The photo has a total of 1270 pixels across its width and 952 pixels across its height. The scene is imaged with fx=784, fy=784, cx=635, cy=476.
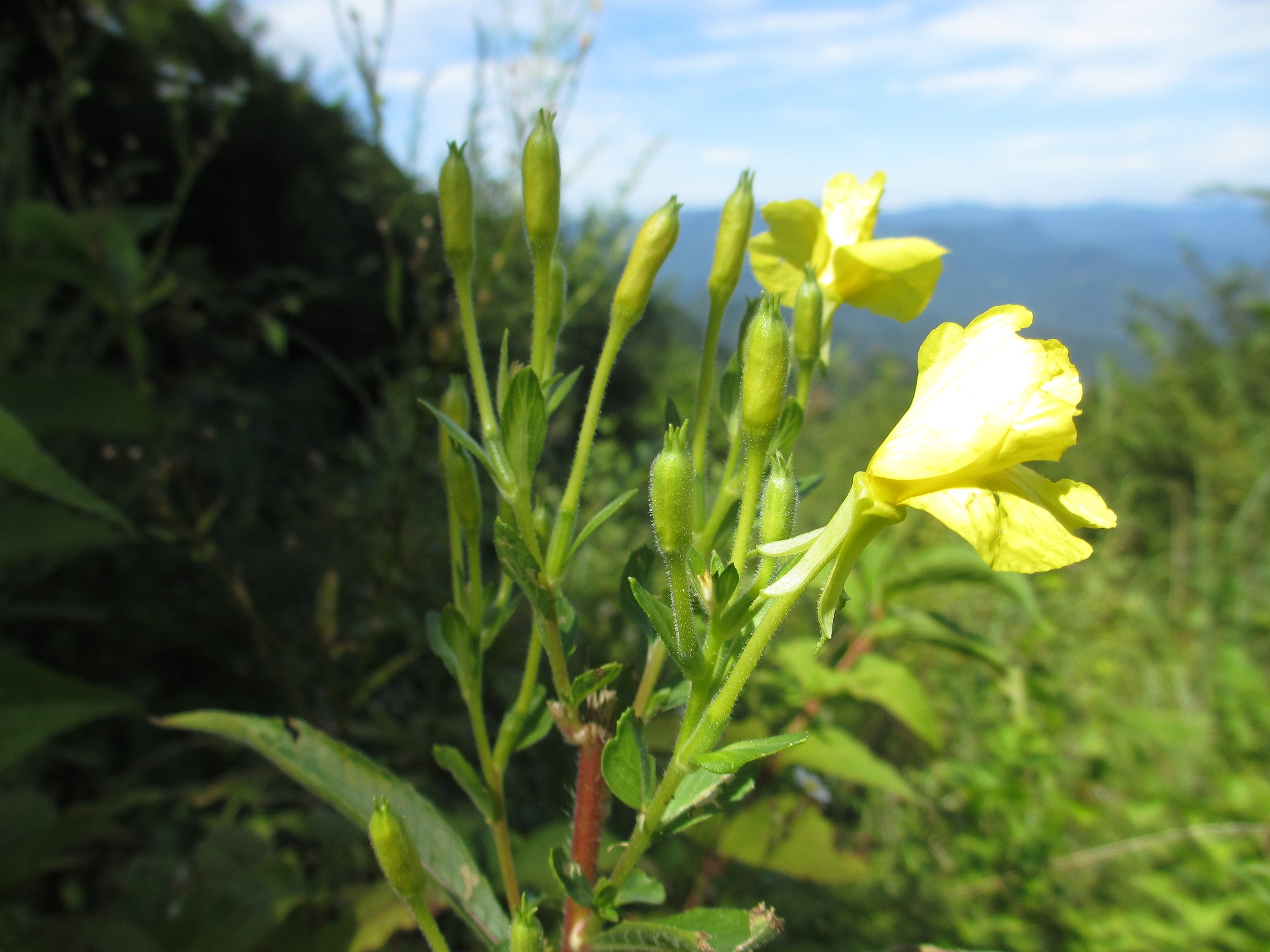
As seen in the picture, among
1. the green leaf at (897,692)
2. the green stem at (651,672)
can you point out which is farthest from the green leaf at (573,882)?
the green leaf at (897,692)

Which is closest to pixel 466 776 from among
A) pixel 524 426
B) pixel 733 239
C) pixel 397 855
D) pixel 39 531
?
pixel 397 855

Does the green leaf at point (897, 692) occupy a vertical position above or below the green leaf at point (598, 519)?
below

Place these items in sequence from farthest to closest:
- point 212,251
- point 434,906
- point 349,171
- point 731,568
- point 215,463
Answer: point 349,171, point 212,251, point 215,463, point 434,906, point 731,568

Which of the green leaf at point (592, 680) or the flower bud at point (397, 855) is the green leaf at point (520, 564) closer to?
the green leaf at point (592, 680)

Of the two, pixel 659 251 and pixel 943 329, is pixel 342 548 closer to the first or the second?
pixel 659 251

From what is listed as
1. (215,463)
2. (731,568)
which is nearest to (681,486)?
(731,568)
